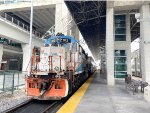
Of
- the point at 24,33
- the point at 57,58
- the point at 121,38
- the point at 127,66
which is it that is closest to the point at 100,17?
the point at 121,38

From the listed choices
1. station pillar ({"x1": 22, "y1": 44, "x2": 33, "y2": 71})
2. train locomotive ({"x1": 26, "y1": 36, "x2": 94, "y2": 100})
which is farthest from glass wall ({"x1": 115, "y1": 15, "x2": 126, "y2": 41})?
station pillar ({"x1": 22, "y1": 44, "x2": 33, "y2": 71})

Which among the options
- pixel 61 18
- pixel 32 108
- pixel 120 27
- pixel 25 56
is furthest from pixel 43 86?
pixel 25 56

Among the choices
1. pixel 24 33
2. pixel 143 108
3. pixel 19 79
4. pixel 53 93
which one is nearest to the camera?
pixel 143 108

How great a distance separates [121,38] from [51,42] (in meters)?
12.5

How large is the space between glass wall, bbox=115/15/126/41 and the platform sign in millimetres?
13391

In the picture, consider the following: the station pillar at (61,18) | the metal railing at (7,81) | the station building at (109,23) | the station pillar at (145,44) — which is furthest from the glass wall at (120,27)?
the metal railing at (7,81)

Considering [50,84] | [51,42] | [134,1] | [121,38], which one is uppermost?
[134,1]

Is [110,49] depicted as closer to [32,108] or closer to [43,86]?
[43,86]

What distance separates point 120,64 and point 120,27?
4.12 meters

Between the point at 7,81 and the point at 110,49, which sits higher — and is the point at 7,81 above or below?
below

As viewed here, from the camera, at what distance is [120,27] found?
2233 cm

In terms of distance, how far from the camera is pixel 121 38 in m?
22.1

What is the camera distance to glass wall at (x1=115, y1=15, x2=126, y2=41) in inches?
870

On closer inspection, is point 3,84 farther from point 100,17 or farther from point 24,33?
point 24,33
